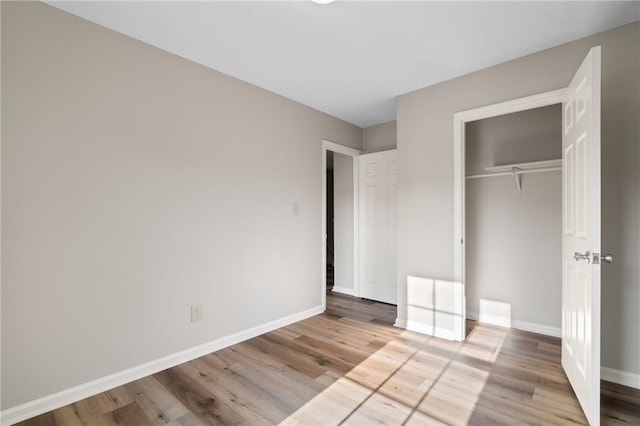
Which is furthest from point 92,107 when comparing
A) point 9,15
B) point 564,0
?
point 564,0

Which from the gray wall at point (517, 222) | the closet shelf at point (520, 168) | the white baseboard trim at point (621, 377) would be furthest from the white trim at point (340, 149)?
the white baseboard trim at point (621, 377)

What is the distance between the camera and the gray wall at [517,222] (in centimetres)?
296

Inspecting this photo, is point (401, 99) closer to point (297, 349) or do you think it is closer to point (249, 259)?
point (249, 259)

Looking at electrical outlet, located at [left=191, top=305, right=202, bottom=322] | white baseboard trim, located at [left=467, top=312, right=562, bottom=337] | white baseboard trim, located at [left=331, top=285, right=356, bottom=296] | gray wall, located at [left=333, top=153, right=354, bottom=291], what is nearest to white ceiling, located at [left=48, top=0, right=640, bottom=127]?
gray wall, located at [left=333, top=153, right=354, bottom=291]

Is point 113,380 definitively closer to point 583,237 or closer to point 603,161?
point 583,237

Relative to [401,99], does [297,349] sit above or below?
below

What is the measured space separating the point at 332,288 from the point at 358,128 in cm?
252

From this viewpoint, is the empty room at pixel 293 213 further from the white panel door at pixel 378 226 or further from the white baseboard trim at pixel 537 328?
the white panel door at pixel 378 226

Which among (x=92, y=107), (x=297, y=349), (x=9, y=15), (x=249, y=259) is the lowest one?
(x=297, y=349)

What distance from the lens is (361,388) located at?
2076 millimetres

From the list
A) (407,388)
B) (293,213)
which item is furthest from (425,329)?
(293,213)

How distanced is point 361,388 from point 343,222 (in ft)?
8.91

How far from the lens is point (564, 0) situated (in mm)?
1861

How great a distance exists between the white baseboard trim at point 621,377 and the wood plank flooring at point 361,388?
2.5 inches
